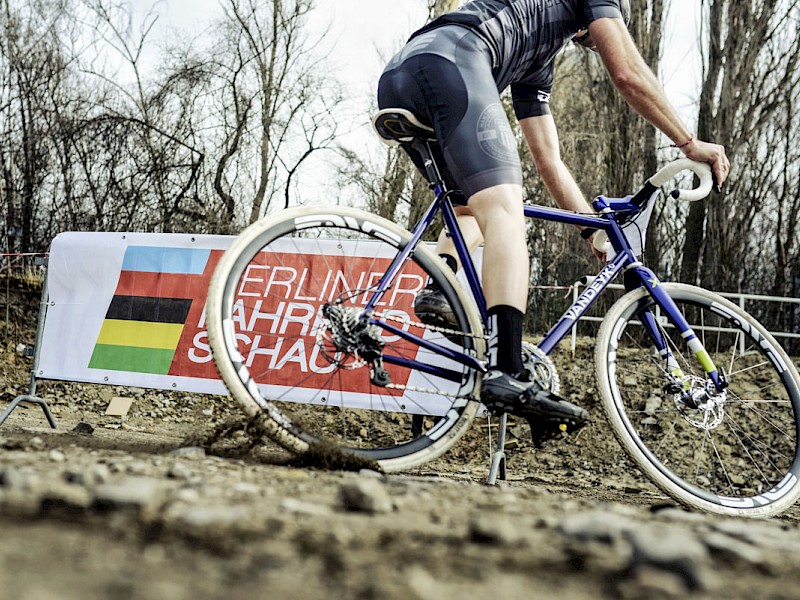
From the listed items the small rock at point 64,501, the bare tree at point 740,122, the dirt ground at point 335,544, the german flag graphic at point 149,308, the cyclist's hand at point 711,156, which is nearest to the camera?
the dirt ground at point 335,544

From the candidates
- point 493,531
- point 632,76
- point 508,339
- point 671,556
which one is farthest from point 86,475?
point 632,76

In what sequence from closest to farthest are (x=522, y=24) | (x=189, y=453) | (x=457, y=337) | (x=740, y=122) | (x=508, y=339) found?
(x=189, y=453)
(x=508, y=339)
(x=522, y=24)
(x=457, y=337)
(x=740, y=122)

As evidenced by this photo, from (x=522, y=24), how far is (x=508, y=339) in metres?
1.22

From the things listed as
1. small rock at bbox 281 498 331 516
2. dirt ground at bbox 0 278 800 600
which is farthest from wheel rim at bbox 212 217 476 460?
small rock at bbox 281 498 331 516

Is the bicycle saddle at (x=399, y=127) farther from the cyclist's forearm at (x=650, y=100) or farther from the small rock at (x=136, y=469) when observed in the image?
the small rock at (x=136, y=469)

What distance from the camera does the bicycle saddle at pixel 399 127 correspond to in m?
2.58

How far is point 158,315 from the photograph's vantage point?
191 inches

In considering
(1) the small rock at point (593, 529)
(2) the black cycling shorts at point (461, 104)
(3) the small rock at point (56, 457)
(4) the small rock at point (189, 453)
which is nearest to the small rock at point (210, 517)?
(1) the small rock at point (593, 529)

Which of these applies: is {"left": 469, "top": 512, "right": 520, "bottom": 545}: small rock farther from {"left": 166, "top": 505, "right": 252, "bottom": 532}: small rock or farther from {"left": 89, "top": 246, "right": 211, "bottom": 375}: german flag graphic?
{"left": 89, "top": 246, "right": 211, "bottom": 375}: german flag graphic

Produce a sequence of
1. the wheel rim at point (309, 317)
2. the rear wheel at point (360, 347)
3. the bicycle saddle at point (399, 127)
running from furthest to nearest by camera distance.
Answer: the wheel rim at point (309, 317) < the bicycle saddle at point (399, 127) < the rear wheel at point (360, 347)

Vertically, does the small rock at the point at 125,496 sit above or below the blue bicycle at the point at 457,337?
below

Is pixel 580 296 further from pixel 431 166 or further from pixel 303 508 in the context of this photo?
pixel 303 508

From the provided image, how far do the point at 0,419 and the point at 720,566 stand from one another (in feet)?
13.9

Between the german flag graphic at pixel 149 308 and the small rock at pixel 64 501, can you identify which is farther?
the german flag graphic at pixel 149 308
